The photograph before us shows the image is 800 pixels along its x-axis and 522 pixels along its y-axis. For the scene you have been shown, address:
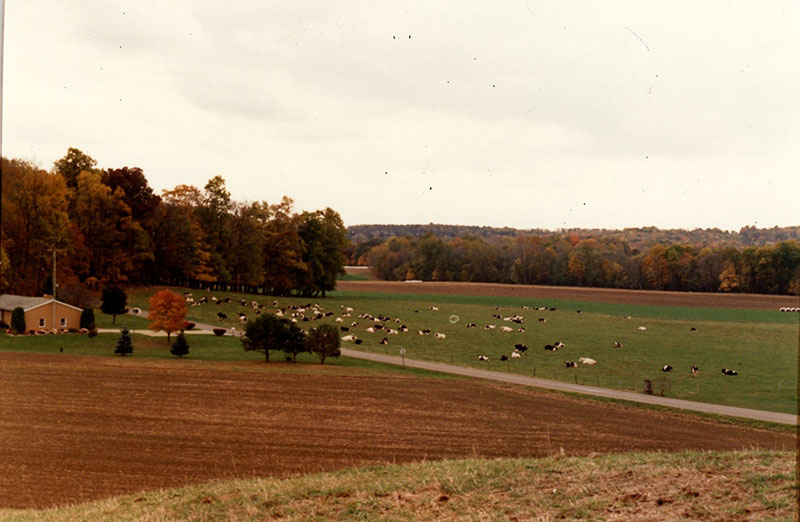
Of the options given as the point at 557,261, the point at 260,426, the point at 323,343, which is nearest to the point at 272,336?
the point at 323,343

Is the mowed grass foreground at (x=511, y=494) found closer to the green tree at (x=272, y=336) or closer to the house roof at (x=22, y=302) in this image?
the green tree at (x=272, y=336)

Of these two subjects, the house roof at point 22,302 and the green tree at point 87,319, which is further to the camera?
the green tree at point 87,319

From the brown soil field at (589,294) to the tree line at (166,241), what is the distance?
16.4 metres

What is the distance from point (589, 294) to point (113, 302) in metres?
81.9

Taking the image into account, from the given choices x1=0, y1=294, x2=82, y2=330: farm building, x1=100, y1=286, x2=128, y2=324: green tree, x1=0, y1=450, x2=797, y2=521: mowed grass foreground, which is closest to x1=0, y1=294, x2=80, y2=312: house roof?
A: x1=0, y1=294, x2=82, y2=330: farm building

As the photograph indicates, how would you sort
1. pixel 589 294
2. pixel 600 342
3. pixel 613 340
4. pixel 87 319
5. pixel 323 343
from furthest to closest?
pixel 589 294
pixel 613 340
pixel 600 342
pixel 87 319
pixel 323 343

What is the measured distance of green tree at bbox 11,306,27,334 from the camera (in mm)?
51938

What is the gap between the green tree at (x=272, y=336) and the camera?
46906mm

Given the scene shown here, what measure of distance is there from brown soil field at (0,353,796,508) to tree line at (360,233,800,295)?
83648 mm

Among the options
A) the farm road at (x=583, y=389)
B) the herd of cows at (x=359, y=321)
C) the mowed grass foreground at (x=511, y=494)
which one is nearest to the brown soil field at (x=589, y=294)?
the herd of cows at (x=359, y=321)

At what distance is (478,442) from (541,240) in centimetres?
11177

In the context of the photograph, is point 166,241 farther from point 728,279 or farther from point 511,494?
point 728,279

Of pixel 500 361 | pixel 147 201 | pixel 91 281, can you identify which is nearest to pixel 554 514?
pixel 500 361

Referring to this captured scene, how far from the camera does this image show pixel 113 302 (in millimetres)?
61469
